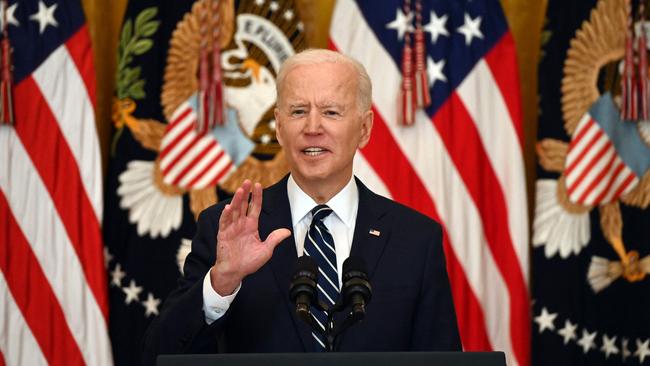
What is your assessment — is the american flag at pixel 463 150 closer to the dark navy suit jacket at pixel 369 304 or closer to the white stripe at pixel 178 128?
the white stripe at pixel 178 128

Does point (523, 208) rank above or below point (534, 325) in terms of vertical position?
above

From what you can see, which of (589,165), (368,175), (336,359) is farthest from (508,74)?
(336,359)

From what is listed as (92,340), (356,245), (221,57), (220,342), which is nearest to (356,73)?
(356,245)

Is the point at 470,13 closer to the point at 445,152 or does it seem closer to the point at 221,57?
the point at 445,152

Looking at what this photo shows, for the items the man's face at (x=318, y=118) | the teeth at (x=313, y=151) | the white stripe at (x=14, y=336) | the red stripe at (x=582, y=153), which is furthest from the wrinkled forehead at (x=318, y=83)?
the red stripe at (x=582, y=153)

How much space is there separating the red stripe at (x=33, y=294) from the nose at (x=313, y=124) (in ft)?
7.06

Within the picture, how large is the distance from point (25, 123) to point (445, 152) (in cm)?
191

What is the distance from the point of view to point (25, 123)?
427cm

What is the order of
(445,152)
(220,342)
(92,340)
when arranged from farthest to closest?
(445,152) < (92,340) < (220,342)

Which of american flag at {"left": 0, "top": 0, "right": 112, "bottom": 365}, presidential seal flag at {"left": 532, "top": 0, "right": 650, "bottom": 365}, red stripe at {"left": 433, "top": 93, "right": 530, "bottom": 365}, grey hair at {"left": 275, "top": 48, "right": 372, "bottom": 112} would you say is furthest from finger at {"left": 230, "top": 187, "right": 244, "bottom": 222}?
presidential seal flag at {"left": 532, "top": 0, "right": 650, "bottom": 365}

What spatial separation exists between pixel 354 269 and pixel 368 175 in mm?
2518

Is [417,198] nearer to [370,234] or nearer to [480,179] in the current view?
[480,179]

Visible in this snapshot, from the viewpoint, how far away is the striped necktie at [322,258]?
240cm

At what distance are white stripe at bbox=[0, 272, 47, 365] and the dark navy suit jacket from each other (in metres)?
1.98
